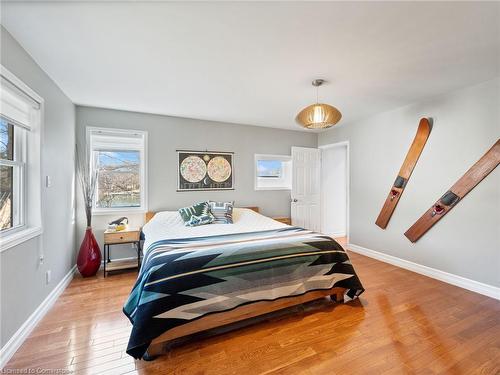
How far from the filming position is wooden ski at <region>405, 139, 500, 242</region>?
8.33 feet

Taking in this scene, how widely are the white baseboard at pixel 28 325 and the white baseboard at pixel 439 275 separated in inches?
173

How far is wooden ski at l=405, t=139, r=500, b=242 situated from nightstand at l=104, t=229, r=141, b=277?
12.9ft

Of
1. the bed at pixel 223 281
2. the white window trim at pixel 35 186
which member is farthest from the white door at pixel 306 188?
the white window trim at pixel 35 186

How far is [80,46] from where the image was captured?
1.93 m

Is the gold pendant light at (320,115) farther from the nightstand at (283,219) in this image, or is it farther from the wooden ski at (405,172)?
the nightstand at (283,219)

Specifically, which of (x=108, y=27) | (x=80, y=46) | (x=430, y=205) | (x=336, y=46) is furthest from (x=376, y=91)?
(x=80, y=46)

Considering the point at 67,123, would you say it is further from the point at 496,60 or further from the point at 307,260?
the point at 496,60

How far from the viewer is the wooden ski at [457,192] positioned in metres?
2.54

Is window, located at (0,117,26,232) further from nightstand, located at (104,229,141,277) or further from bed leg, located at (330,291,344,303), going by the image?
bed leg, located at (330,291,344,303)

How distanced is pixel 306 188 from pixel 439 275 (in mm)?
2537

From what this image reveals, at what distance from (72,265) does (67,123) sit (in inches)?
75.4

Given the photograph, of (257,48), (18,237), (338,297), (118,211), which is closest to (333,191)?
(338,297)

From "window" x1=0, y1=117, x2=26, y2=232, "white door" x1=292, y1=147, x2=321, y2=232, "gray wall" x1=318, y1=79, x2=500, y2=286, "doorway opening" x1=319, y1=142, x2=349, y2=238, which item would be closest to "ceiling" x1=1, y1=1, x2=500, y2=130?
"gray wall" x1=318, y1=79, x2=500, y2=286

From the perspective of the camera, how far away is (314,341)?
72.1 inches
